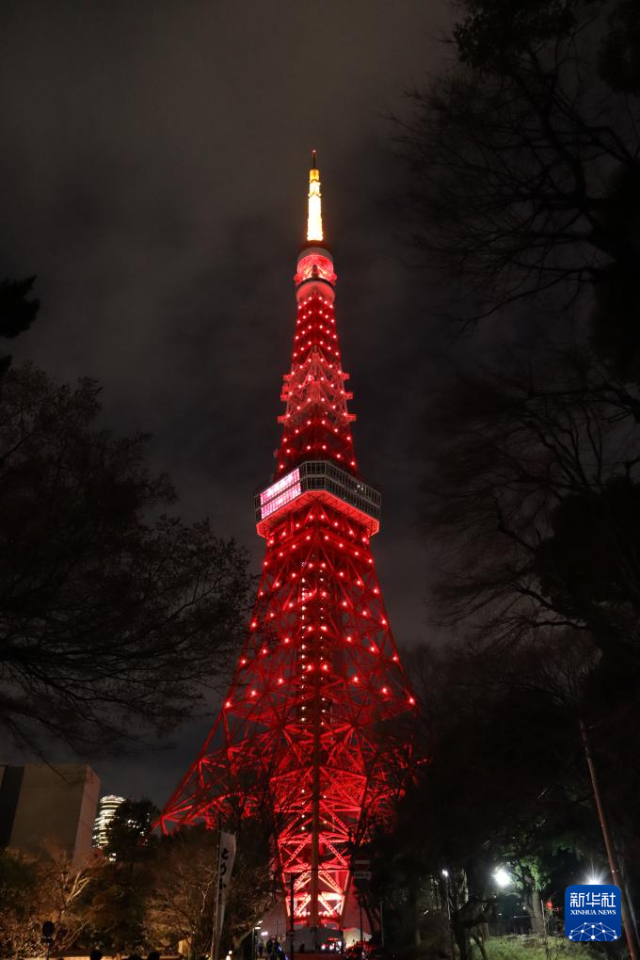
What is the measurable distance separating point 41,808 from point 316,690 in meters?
15.2

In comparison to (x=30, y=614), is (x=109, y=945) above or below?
below

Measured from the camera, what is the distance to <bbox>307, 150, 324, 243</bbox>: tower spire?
48094 mm

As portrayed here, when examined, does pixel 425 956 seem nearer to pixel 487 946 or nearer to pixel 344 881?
pixel 487 946

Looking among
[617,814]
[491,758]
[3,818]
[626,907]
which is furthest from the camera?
[3,818]

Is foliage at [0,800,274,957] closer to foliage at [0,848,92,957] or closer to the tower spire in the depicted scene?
foliage at [0,848,92,957]

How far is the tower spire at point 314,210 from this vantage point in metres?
48.1

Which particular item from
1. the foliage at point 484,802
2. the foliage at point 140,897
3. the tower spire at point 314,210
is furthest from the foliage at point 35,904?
the tower spire at point 314,210

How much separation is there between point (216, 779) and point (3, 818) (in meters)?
12.7

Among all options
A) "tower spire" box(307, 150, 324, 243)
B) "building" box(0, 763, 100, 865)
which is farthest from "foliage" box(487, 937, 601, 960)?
"tower spire" box(307, 150, 324, 243)

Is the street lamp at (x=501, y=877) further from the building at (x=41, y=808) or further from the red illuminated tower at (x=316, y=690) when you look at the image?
the building at (x=41, y=808)

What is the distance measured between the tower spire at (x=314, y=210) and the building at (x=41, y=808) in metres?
35.5

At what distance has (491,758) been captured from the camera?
52.6 ft

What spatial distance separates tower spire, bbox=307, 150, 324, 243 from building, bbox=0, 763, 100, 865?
116 feet

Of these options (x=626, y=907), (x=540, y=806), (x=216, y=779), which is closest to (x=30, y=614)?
(x=626, y=907)
